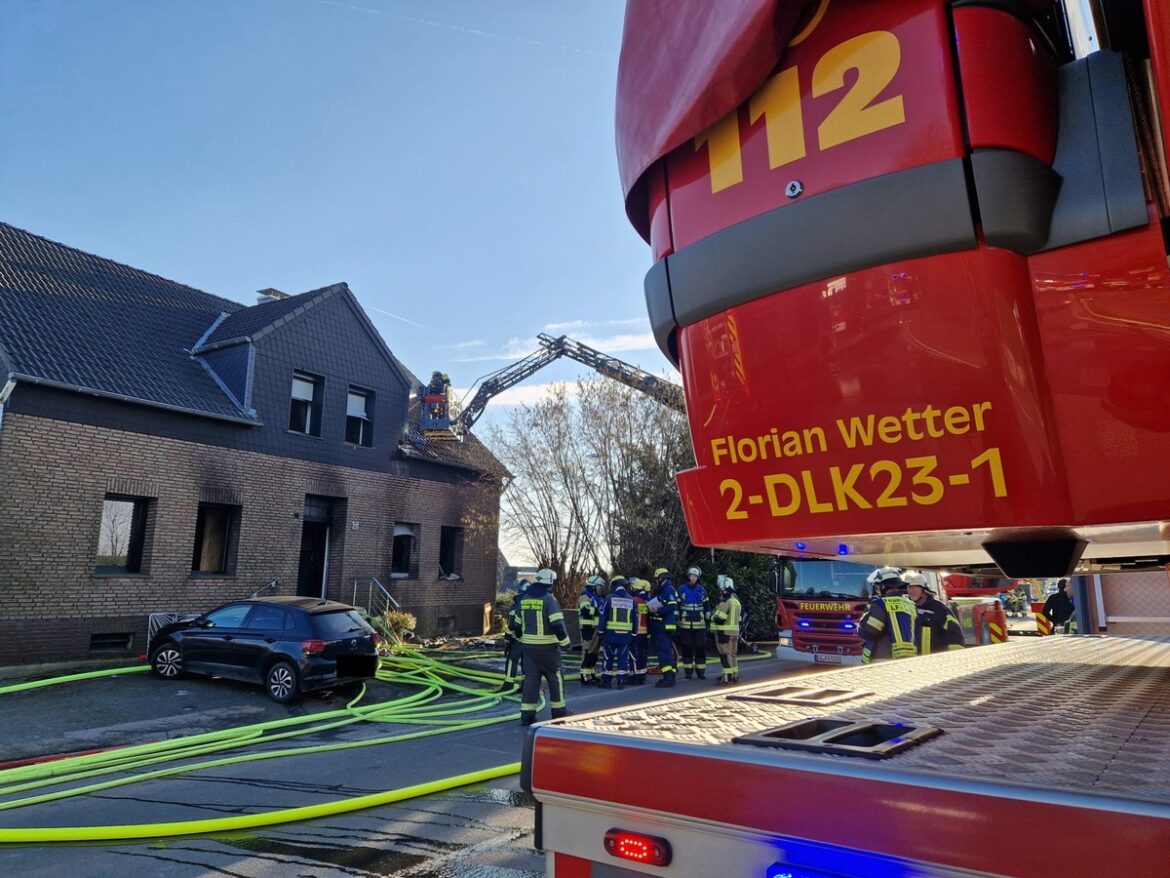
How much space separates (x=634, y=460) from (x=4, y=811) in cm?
1543

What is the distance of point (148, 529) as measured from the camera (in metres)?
14.2

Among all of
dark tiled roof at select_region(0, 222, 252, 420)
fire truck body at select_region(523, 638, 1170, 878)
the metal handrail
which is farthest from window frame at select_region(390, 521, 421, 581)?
fire truck body at select_region(523, 638, 1170, 878)

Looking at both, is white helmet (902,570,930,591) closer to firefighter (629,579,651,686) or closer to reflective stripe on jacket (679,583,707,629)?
reflective stripe on jacket (679,583,707,629)

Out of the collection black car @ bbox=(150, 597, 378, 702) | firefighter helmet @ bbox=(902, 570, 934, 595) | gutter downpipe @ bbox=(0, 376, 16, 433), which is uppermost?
gutter downpipe @ bbox=(0, 376, 16, 433)

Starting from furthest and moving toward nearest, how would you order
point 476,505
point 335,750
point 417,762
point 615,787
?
point 476,505, point 335,750, point 417,762, point 615,787

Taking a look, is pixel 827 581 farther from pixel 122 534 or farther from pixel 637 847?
pixel 637 847

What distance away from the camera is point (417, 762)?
725cm

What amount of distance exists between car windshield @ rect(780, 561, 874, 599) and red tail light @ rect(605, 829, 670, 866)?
12.9 m

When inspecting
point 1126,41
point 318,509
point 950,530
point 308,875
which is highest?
point 318,509

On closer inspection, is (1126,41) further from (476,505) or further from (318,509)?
(476,505)

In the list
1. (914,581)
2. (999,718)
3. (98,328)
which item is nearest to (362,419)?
(98,328)

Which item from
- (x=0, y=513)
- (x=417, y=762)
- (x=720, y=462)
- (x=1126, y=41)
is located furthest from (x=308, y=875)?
(x=0, y=513)

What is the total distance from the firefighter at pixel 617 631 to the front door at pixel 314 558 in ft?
27.4

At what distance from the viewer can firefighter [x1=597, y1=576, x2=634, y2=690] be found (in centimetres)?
1202
